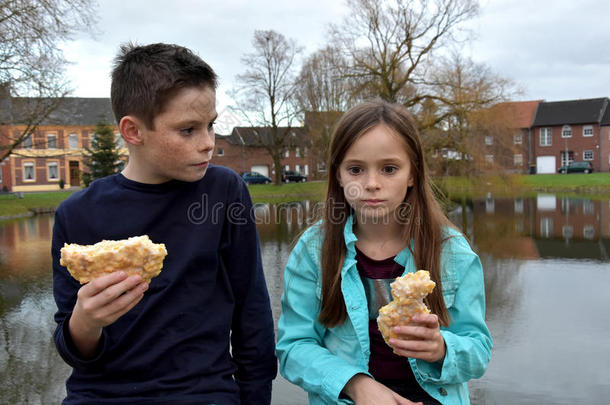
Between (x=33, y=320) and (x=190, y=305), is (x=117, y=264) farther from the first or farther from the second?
(x=33, y=320)

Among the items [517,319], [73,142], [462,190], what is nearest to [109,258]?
[517,319]

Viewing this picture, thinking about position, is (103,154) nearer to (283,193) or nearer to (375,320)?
(283,193)

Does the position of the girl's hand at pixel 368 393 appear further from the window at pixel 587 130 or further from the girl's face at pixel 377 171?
the window at pixel 587 130

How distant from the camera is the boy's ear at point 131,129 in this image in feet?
6.85

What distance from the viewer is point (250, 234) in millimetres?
2318

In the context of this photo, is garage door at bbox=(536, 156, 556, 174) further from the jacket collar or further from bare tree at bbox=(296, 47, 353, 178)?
the jacket collar

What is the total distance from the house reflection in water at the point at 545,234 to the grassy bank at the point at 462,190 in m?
2.61

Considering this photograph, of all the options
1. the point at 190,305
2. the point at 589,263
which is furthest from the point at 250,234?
the point at 589,263

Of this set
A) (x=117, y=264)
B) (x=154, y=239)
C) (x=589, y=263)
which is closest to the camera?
(x=117, y=264)

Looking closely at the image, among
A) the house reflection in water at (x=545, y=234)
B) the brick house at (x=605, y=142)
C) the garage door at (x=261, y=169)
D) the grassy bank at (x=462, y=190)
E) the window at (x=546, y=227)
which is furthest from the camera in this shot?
the garage door at (x=261, y=169)

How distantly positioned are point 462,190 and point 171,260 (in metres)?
20.8

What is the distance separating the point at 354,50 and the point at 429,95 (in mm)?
4191

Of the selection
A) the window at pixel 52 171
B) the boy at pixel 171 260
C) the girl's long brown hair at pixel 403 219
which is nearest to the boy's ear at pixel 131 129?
the boy at pixel 171 260

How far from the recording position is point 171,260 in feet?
7.00
